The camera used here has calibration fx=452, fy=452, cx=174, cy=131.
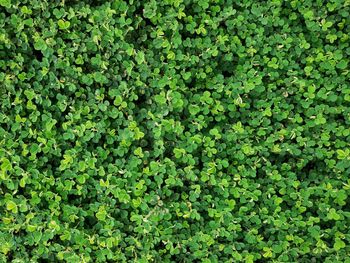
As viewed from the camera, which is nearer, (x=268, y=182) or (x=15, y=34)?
(x=15, y=34)

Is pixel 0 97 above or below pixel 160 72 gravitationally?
below

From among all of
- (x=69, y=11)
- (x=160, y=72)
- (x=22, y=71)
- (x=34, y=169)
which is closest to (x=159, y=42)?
(x=160, y=72)

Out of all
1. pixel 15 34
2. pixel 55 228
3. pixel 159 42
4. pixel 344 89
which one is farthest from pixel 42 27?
pixel 344 89

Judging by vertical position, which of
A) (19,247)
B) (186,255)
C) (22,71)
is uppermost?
(22,71)

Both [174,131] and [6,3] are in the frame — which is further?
[174,131]

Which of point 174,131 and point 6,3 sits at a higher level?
point 6,3

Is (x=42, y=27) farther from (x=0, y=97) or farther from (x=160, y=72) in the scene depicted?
(x=160, y=72)
